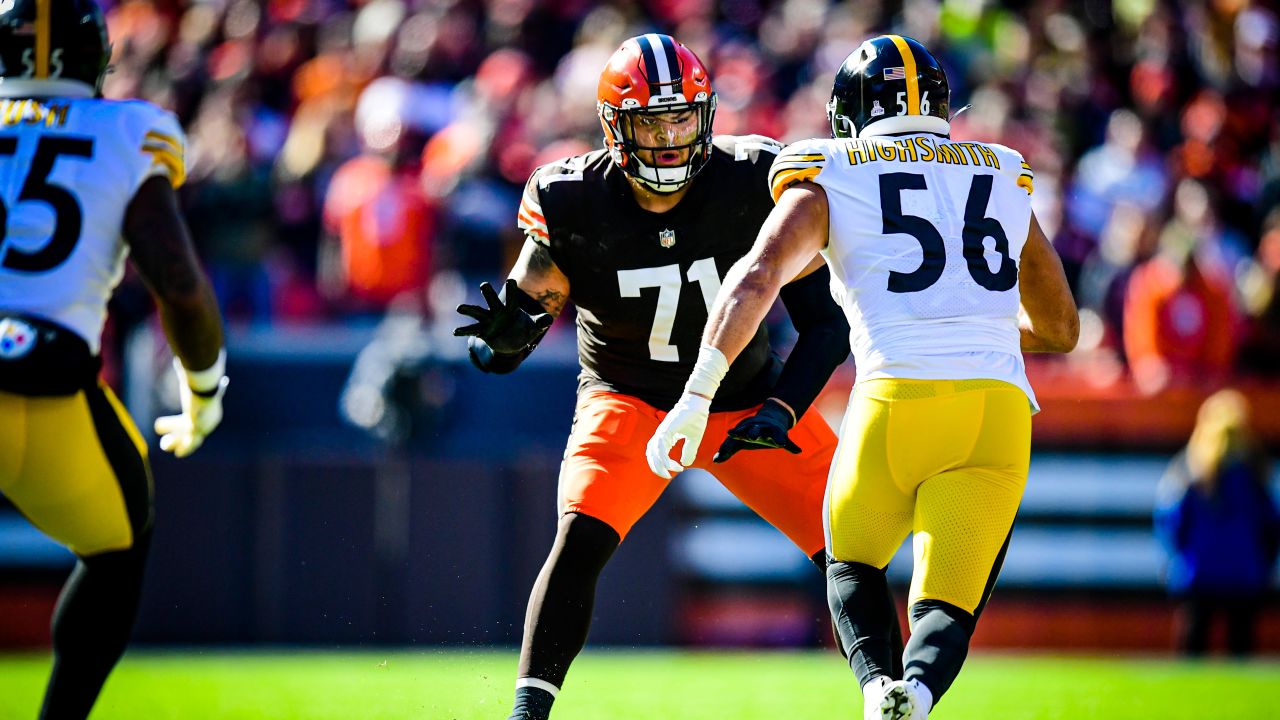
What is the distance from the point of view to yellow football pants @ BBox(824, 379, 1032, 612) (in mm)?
4047

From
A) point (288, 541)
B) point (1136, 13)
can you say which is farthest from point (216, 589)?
point (1136, 13)

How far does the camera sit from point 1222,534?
902 centimetres

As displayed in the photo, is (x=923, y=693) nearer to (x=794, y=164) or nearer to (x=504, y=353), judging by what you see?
(x=794, y=164)

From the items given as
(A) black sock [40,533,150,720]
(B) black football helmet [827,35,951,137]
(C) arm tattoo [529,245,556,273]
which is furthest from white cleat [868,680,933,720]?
(A) black sock [40,533,150,720]

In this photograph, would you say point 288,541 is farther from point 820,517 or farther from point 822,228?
point 822,228

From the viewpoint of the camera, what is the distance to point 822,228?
4238 mm

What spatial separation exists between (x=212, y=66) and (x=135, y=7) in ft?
3.94

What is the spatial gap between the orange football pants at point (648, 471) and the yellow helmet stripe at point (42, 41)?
1773 millimetres

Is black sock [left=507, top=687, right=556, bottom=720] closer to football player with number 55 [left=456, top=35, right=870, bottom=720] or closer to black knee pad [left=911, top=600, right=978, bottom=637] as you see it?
football player with number 55 [left=456, top=35, right=870, bottom=720]

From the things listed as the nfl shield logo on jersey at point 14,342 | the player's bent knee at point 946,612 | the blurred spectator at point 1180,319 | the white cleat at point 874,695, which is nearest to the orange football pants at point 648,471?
the player's bent knee at point 946,612

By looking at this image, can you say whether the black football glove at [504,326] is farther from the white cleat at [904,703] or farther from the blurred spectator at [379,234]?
the blurred spectator at [379,234]

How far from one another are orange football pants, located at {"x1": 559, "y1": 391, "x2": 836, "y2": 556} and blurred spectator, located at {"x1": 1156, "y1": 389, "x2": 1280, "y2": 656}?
479cm

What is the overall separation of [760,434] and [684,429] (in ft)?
0.64

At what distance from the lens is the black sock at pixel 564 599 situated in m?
4.46
